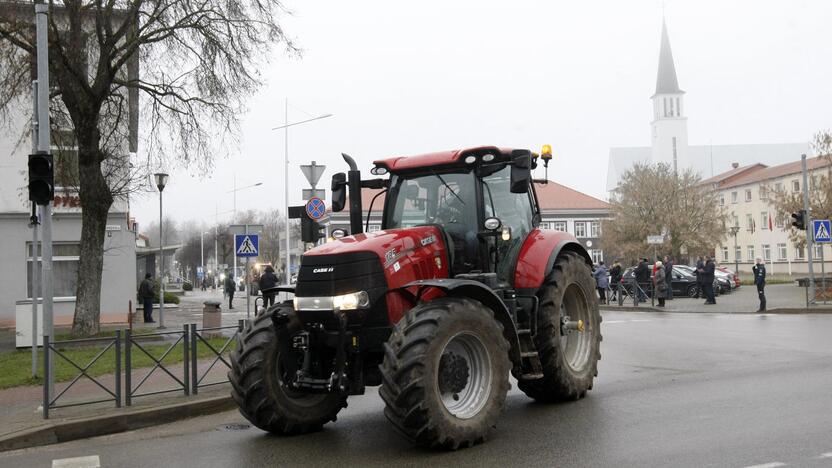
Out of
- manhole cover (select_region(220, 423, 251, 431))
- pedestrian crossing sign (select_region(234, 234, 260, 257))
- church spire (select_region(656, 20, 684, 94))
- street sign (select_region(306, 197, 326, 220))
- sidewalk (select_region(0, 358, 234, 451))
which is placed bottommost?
manhole cover (select_region(220, 423, 251, 431))

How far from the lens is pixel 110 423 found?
29.8 ft

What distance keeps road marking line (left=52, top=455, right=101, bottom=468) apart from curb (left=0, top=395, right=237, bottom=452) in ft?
3.77

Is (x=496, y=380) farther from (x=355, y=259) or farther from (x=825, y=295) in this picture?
(x=825, y=295)

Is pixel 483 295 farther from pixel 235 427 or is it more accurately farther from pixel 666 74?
pixel 666 74

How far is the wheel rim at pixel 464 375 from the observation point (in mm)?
7043

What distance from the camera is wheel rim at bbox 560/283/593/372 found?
31.5ft

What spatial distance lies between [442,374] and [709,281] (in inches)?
963

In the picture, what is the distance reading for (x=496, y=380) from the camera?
726cm

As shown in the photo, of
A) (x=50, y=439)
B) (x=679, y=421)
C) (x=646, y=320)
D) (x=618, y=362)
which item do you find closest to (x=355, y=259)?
(x=679, y=421)

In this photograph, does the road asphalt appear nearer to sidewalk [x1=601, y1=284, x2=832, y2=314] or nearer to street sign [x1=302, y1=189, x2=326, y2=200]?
street sign [x1=302, y1=189, x2=326, y2=200]

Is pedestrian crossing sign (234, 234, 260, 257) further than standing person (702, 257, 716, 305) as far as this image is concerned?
No

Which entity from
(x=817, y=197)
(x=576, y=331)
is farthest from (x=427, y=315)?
(x=817, y=197)

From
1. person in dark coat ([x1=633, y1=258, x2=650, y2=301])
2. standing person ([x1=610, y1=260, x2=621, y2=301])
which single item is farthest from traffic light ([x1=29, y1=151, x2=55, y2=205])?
standing person ([x1=610, y1=260, x2=621, y2=301])

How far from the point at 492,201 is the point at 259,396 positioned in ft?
10.4
